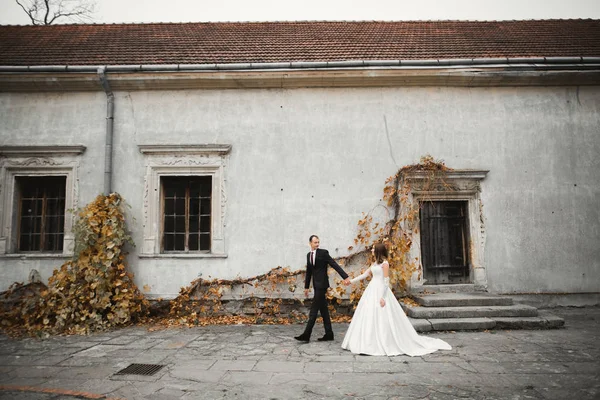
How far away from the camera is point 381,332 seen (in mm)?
5891

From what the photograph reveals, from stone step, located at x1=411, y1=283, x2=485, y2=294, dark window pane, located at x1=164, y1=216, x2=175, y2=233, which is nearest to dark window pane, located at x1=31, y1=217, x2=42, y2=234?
dark window pane, located at x1=164, y1=216, x2=175, y2=233

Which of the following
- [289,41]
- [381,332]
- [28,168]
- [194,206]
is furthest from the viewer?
[289,41]

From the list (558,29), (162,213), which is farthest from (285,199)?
(558,29)

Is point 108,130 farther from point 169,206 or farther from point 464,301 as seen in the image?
point 464,301

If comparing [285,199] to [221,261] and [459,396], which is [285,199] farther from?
[459,396]

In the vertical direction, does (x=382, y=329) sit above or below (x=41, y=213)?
below

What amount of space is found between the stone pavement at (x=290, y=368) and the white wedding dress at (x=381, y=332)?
0.61 feet

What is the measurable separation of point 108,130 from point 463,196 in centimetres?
825

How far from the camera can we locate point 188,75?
880 cm

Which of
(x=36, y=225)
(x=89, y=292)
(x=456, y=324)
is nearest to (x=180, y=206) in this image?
(x=89, y=292)

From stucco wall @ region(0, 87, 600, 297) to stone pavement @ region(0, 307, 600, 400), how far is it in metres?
1.91

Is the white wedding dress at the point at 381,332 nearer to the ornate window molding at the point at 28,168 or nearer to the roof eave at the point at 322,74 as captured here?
the roof eave at the point at 322,74

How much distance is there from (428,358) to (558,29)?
11.0m

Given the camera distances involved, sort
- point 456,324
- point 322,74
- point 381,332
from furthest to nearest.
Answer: point 322,74
point 456,324
point 381,332
